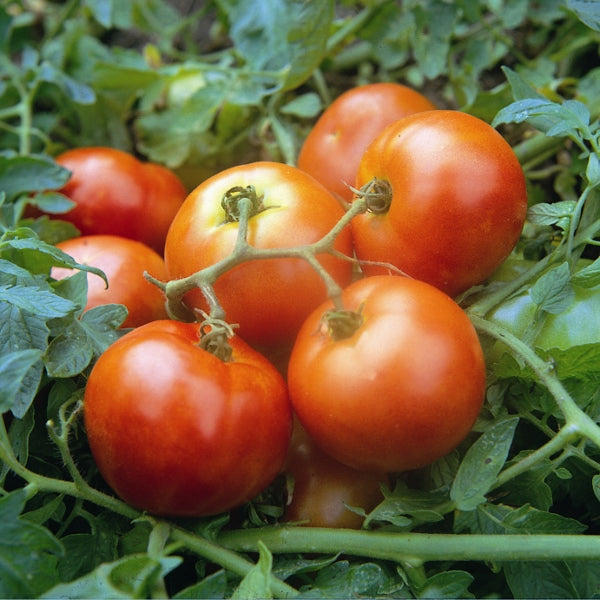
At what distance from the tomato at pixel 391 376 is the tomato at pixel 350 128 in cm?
29

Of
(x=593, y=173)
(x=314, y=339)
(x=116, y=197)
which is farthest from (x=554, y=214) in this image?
(x=116, y=197)

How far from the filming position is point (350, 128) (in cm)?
94

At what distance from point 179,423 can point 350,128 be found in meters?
0.50

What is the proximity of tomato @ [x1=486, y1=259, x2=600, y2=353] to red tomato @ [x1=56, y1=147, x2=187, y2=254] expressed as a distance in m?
0.57

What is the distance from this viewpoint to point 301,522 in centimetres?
70

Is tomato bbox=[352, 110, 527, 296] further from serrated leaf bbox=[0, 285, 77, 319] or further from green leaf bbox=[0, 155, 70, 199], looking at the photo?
green leaf bbox=[0, 155, 70, 199]

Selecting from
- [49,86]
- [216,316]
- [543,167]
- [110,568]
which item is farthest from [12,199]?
[543,167]

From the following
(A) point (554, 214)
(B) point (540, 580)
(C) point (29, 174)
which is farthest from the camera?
(C) point (29, 174)

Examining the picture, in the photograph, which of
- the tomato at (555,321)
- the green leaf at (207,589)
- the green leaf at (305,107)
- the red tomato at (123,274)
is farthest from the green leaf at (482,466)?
the green leaf at (305,107)

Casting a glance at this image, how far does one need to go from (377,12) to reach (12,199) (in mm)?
670

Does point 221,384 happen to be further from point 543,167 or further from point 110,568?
point 543,167

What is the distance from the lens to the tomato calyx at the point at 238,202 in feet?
2.37

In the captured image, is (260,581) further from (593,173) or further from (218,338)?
(593,173)

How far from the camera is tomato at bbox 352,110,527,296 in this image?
2.34 feet
